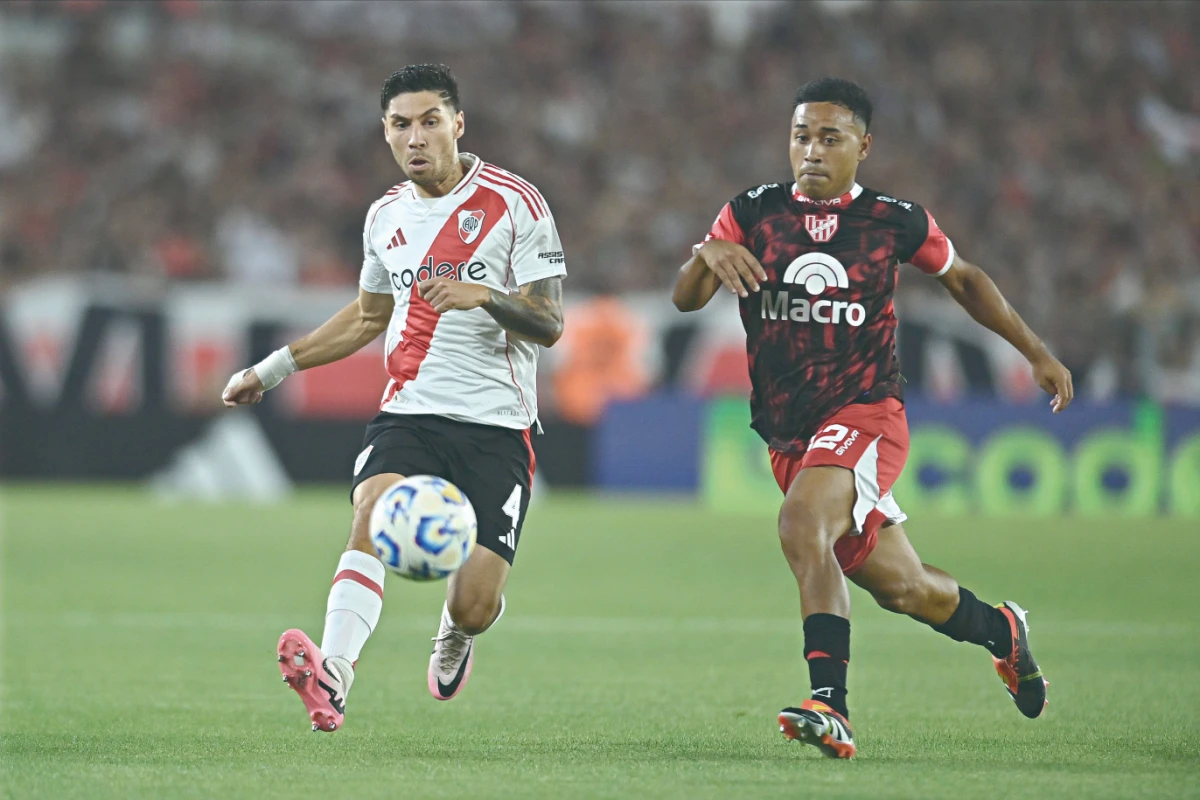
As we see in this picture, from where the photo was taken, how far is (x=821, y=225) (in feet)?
19.5

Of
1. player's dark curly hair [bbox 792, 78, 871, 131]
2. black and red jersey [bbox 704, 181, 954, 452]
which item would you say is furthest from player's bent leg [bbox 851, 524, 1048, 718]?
player's dark curly hair [bbox 792, 78, 871, 131]

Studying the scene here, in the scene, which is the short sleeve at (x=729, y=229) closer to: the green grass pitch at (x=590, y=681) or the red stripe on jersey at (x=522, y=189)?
the red stripe on jersey at (x=522, y=189)

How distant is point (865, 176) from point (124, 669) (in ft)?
53.1

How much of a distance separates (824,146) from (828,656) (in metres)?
1.79

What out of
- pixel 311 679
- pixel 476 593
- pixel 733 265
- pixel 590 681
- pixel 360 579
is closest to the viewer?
pixel 311 679

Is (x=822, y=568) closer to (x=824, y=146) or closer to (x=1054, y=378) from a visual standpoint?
(x=1054, y=378)

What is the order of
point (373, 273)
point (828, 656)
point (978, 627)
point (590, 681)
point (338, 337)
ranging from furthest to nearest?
1. point (590, 681)
2. point (338, 337)
3. point (373, 273)
4. point (978, 627)
5. point (828, 656)

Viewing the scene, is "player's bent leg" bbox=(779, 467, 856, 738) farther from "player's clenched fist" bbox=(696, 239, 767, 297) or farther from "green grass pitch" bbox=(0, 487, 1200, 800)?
"player's clenched fist" bbox=(696, 239, 767, 297)

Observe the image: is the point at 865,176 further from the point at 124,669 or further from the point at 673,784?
the point at 673,784

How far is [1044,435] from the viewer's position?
706 inches

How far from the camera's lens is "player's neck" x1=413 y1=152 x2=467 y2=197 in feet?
20.1

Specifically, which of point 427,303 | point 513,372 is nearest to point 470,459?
point 513,372

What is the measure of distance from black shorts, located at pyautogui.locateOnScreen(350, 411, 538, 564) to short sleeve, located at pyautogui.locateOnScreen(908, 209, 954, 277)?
1.63 meters

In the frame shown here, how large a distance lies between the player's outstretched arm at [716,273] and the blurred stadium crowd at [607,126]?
589 inches
